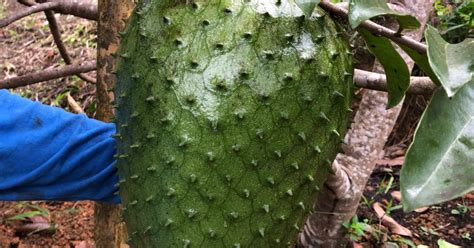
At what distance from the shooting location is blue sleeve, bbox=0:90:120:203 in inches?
→ 59.2

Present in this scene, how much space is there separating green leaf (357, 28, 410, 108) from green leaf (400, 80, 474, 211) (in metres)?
0.21

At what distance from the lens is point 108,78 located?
1.61 meters

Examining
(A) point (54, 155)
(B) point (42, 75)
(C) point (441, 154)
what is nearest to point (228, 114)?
(C) point (441, 154)

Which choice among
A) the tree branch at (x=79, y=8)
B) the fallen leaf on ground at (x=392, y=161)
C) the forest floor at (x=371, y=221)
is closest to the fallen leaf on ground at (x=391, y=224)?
the forest floor at (x=371, y=221)

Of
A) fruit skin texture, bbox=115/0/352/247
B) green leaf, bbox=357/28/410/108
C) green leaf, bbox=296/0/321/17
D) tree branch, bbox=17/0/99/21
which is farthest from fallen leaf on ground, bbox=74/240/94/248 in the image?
green leaf, bbox=296/0/321/17

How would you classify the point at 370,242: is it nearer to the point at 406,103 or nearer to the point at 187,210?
the point at 406,103

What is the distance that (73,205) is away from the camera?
2906 millimetres

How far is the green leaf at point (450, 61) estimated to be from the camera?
26.5 inches

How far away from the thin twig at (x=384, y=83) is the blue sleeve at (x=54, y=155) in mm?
639

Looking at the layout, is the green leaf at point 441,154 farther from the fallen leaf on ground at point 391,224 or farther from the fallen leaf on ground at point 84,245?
the fallen leaf on ground at point 84,245

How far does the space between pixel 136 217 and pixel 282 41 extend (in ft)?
1.25

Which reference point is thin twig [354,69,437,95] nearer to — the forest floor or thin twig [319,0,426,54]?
thin twig [319,0,426,54]

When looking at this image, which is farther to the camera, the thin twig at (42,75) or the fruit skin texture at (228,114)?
the thin twig at (42,75)

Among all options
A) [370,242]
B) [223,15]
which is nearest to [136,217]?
[223,15]
